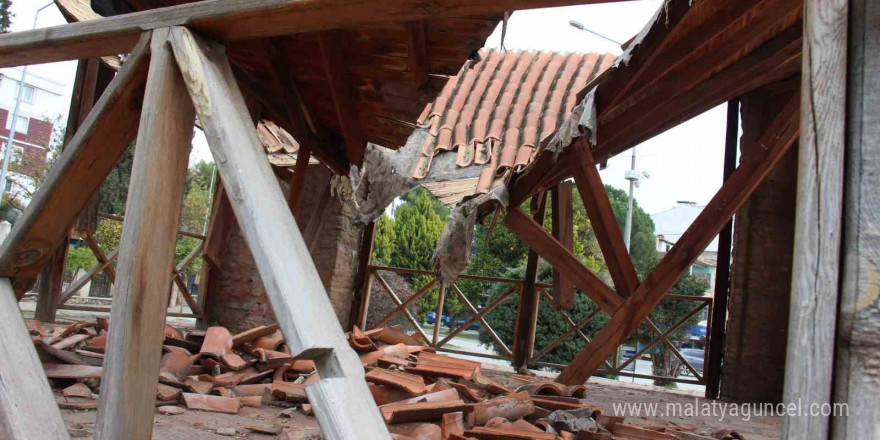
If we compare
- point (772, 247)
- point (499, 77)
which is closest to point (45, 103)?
point (499, 77)

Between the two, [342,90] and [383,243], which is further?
[383,243]

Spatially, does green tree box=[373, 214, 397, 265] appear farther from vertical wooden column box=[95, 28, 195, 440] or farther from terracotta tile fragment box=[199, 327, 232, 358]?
vertical wooden column box=[95, 28, 195, 440]

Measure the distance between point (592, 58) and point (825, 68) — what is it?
27.7ft

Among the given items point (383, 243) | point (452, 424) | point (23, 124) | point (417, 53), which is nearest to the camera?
point (452, 424)

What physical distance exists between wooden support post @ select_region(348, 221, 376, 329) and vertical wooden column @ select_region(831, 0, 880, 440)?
290 inches

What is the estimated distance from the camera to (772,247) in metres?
6.23

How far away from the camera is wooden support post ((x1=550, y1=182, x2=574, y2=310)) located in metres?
6.65

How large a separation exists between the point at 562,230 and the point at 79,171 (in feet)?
17.5

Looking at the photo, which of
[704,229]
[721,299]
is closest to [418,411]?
[704,229]

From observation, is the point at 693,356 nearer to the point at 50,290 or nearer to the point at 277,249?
the point at 50,290

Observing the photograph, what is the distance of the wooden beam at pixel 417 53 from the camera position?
2.96m

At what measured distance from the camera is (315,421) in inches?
137

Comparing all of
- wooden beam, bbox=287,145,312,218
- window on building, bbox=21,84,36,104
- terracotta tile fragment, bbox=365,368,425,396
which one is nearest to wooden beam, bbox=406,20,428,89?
wooden beam, bbox=287,145,312,218

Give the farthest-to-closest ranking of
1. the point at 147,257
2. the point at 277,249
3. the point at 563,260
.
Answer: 1. the point at 563,260
2. the point at 147,257
3. the point at 277,249
